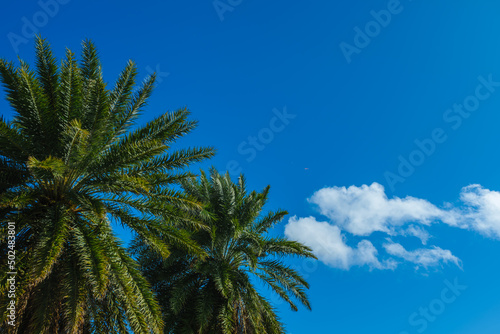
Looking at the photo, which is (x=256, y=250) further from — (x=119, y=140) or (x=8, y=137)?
(x=8, y=137)

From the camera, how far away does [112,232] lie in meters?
11.4

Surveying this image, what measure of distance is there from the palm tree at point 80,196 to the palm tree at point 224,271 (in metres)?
3.66

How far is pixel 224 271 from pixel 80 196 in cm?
695

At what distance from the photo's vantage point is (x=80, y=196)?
1099 centimetres

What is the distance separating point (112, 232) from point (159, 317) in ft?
9.03

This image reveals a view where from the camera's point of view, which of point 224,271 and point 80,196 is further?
point 224,271

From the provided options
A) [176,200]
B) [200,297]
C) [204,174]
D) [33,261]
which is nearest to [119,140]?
[176,200]

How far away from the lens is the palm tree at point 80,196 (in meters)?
9.98

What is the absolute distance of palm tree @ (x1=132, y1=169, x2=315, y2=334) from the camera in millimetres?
15609

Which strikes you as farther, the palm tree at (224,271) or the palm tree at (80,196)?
the palm tree at (224,271)

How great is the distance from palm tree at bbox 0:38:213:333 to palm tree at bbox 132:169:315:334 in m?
3.66

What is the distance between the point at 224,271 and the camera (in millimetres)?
15812

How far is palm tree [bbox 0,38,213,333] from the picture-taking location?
9984mm

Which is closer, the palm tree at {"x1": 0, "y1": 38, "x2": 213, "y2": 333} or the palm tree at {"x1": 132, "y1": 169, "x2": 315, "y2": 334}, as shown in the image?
the palm tree at {"x1": 0, "y1": 38, "x2": 213, "y2": 333}
